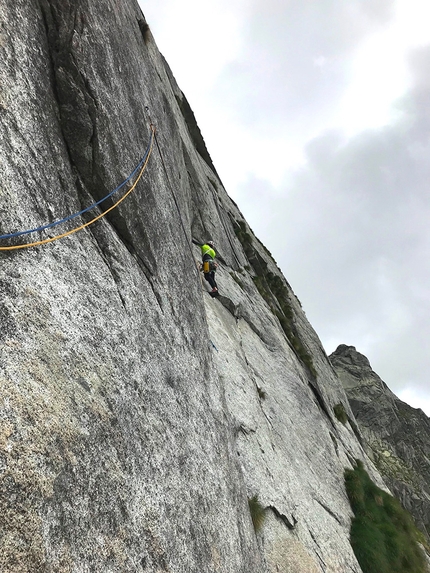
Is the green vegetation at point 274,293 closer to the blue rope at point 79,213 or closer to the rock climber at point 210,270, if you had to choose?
the rock climber at point 210,270

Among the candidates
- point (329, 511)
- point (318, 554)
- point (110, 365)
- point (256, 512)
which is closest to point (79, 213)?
point (110, 365)

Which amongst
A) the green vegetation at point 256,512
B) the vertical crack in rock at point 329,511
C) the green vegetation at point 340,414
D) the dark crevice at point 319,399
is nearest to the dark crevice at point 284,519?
the green vegetation at point 256,512

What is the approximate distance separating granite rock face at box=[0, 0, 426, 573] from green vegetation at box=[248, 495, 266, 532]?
206mm

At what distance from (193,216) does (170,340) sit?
540 inches

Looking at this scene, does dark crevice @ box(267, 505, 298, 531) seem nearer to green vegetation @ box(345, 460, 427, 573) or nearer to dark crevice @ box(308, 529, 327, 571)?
dark crevice @ box(308, 529, 327, 571)

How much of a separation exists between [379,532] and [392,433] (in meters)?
27.4

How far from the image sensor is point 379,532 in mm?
14117

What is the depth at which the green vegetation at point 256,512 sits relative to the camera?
28.5 ft

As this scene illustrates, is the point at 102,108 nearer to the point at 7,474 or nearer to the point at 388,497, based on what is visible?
the point at 7,474

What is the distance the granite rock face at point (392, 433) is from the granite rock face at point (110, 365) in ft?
70.4

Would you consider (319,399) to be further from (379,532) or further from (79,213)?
(79,213)

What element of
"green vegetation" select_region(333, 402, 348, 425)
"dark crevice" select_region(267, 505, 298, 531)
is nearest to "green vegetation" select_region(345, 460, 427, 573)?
"green vegetation" select_region(333, 402, 348, 425)

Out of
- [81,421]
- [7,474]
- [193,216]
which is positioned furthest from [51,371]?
[193,216]

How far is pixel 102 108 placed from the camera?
709cm
